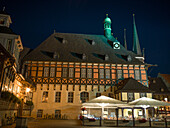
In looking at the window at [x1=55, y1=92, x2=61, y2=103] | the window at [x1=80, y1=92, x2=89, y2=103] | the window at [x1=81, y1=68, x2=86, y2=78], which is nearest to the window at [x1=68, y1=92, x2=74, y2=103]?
the window at [x1=80, y1=92, x2=89, y2=103]

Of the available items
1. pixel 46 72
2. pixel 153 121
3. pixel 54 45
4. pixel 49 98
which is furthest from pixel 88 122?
pixel 54 45

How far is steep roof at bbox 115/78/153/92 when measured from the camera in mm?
23848

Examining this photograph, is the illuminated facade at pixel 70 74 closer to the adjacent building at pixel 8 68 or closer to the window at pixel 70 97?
the window at pixel 70 97

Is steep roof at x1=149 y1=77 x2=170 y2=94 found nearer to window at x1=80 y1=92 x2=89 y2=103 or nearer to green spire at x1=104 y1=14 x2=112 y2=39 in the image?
green spire at x1=104 y1=14 x2=112 y2=39

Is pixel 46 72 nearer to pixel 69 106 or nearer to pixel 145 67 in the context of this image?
pixel 69 106

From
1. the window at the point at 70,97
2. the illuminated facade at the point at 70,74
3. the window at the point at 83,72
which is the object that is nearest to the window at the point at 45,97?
the illuminated facade at the point at 70,74

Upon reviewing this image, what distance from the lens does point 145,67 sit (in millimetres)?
27844

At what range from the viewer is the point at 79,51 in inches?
1134

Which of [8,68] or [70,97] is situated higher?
[8,68]

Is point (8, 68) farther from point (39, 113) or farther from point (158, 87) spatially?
point (158, 87)

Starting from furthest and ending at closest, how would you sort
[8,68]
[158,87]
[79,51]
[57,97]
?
[158,87]
[79,51]
[57,97]
[8,68]

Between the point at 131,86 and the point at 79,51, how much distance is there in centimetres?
1005

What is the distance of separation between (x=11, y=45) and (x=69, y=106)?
12.4 metres

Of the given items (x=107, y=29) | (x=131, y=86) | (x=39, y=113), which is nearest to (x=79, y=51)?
(x=107, y=29)
